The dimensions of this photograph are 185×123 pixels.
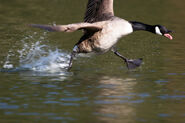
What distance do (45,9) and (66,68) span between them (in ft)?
29.9

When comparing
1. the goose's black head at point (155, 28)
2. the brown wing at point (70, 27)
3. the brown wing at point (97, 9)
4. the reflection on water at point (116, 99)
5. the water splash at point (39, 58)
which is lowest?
the reflection on water at point (116, 99)

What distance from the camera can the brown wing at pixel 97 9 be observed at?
1151cm

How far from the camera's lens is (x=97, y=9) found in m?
11.6

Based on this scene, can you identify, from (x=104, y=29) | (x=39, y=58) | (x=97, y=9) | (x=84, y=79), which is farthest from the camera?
(x=39, y=58)

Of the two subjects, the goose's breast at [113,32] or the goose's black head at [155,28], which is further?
the goose's black head at [155,28]

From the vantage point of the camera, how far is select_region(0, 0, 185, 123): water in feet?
24.5

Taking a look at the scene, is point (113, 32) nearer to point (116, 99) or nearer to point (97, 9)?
point (97, 9)

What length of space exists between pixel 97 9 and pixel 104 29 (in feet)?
4.33

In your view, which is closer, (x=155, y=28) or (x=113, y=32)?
(x=113, y=32)

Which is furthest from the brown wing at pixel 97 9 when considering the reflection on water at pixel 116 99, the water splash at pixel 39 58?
the reflection on water at pixel 116 99

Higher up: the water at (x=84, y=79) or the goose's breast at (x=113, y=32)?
the goose's breast at (x=113, y=32)

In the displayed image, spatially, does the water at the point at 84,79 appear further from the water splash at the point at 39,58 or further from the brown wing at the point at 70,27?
the brown wing at the point at 70,27

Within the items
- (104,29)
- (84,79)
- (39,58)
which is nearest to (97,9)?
(104,29)

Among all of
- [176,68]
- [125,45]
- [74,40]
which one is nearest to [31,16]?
[74,40]
